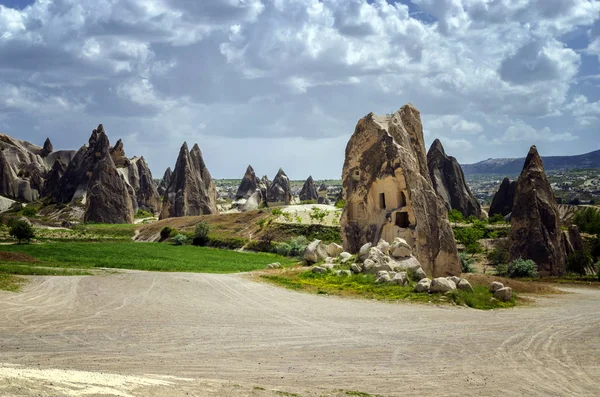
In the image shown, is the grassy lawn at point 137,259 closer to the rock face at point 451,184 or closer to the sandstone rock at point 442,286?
the sandstone rock at point 442,286

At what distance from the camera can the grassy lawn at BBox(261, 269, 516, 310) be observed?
822 inches

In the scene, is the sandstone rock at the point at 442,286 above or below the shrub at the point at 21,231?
below

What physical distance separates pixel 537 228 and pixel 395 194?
14.2 m

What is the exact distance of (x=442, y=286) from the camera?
21.6 meters

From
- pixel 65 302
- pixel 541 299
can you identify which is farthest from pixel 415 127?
pixel 65 302

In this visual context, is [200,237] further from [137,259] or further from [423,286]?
[423,286]

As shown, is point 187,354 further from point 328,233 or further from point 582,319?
point 328,233

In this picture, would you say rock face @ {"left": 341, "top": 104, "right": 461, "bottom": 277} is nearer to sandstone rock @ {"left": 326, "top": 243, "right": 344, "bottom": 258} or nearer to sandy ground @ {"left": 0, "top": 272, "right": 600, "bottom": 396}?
sandstone rock @ {"left": 326, "top": 243, "right": 344, "bottom": 258}

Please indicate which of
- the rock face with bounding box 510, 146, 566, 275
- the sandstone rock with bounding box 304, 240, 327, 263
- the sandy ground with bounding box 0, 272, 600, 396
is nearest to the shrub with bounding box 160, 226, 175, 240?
the sandstone rock with bounding box 304, 240, 327, 263

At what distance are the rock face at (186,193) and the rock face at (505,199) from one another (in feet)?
149

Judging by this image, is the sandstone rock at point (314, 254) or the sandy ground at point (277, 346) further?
the sandstone rock at point (314, 254)

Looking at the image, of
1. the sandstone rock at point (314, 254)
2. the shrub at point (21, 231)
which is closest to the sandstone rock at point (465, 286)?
the sandstone rock at point (314, 254)

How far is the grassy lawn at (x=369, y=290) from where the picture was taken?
20.9 metres

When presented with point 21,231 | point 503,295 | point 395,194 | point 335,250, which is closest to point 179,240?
point 21,231
